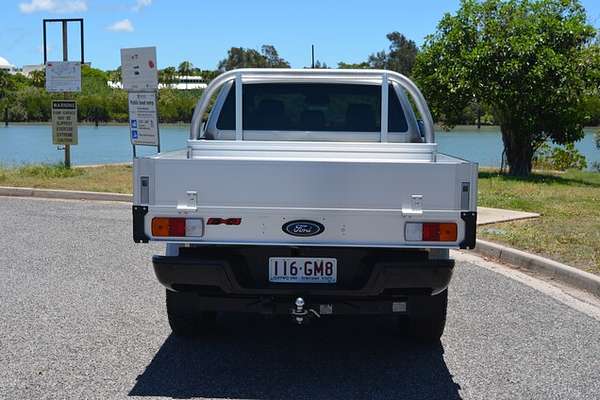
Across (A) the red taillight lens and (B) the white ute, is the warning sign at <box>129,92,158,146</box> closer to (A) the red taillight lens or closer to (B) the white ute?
(B) the white ute

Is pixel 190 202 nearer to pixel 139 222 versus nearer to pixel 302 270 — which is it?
pixel 139 222

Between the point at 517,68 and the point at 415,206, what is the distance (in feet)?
45.7

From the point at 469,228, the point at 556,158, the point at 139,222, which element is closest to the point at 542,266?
the point at 469,228

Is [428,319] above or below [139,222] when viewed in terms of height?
below

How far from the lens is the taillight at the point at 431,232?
14.9 feet

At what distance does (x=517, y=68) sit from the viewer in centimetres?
1742

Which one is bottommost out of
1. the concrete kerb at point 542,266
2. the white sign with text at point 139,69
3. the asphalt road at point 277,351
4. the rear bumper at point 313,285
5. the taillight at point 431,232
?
the asphalt road at point 277,351

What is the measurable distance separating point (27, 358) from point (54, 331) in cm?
66

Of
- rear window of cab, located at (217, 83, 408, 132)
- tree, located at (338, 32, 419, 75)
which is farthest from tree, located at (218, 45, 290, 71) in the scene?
rear window of cab, located at (217, 83, 408, 132)

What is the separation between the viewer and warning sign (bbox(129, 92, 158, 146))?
50.6 feet

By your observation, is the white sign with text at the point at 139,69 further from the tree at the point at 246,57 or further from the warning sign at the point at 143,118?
the tree at the point at 246,57

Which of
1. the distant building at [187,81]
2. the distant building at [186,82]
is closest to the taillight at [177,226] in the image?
the distant building at [186,82]

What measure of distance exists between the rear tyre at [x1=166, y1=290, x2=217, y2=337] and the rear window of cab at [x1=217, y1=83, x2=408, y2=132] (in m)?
1.93

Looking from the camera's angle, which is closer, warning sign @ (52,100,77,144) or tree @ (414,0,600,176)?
tree @ (414,0,600,176)
